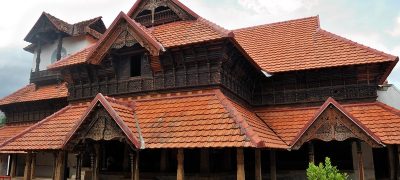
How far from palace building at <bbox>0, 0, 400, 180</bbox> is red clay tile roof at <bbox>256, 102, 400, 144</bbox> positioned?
4 cm

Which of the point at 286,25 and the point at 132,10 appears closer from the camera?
the point at 132,10

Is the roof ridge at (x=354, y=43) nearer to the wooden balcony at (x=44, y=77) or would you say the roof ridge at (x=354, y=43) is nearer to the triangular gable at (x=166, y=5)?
the triangular gable at (x=166, y=5)

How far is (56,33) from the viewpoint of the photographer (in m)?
20.3

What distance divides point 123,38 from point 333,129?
23.4 feet

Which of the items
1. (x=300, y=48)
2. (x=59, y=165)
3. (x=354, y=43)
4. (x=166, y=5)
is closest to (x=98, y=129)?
(x=59, y=165)

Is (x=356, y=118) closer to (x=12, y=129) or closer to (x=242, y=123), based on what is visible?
(x=242, y=123)

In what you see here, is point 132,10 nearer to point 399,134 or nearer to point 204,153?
point 204,153

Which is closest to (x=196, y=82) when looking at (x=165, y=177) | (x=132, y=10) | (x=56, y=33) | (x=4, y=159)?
(x=165, y=177)

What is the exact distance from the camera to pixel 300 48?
48.0 feet

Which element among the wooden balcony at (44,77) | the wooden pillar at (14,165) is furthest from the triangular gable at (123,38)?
the wooden pillar at (14,165)

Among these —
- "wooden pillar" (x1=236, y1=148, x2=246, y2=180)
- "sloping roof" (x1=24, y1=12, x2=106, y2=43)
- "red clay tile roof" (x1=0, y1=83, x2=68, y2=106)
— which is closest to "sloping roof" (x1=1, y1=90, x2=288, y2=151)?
"wooden pillar" (x1=236, y1=148, x2=246, y2=180)

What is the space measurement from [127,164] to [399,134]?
28.6 ft

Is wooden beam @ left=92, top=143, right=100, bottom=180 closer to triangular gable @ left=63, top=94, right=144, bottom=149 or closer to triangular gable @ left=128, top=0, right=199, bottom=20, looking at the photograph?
triangular gable @ left=63, top=94, right=144, bottom=149

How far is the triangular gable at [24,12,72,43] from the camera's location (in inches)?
787
